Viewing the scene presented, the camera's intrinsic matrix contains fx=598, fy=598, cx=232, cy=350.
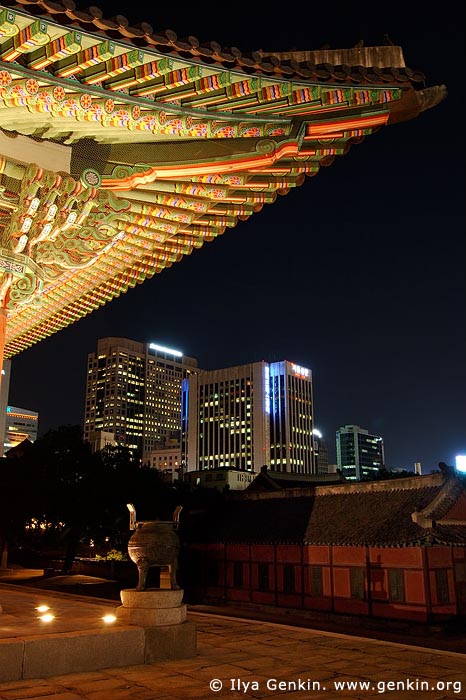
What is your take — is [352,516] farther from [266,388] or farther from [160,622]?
[266,388]

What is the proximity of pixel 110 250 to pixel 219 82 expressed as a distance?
11.8ft

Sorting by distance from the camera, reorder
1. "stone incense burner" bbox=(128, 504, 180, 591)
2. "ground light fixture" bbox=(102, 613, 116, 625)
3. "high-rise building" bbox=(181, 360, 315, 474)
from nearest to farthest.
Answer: "ground light fixture" bbox=(102, 613, 116, 625) → "stone incense burner" bbox=(128, 504, 180, 591) → "high-rise building" bbox=(181, 360, 315, 474)

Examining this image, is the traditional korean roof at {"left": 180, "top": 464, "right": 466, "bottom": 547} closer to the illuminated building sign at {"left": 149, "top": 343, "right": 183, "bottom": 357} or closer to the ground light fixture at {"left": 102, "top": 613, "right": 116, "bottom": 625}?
the ground light fixture at {"left": 102, "top": 613, "right": 116, "bottom": 625}

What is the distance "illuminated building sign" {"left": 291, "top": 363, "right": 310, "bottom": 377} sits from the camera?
476 ft

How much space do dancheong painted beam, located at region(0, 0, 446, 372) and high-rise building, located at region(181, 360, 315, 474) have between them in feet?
424

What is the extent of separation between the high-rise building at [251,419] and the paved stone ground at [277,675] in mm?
127515

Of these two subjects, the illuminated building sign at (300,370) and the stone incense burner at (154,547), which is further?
the illuminated building sign at (300,370)

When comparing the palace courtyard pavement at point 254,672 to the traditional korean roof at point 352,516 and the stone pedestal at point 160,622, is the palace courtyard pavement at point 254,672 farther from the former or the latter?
the traditional korean roof at point 352,516

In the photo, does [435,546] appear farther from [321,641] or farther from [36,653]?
[36,653]

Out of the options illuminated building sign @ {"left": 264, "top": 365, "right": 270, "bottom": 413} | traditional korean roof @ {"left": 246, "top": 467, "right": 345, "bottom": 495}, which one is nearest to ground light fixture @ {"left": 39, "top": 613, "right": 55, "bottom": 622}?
traditional korean roof @ {"left": 246, "top": 467, "right": 345, "bottom": 495}

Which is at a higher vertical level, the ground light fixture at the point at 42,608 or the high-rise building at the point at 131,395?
the high-rise building at the point at 131,395

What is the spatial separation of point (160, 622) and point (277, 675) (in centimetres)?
175

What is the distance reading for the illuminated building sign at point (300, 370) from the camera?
476ft

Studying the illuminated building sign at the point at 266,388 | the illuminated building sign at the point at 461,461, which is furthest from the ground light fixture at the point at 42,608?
the illuminated building sign at the point at 266,388
